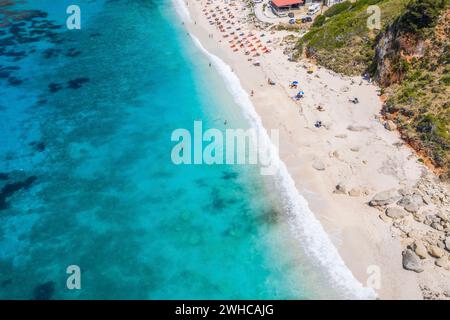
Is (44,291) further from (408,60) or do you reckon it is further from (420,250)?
(408,60)

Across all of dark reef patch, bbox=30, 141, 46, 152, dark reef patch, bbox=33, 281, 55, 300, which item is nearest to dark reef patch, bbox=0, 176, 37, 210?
dark reef patch, bbox=30, 141, 46, 152

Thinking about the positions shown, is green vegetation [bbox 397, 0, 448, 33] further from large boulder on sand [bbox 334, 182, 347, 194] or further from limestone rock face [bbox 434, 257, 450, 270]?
limestone rock face [bbox 434, 257, 450, 270]

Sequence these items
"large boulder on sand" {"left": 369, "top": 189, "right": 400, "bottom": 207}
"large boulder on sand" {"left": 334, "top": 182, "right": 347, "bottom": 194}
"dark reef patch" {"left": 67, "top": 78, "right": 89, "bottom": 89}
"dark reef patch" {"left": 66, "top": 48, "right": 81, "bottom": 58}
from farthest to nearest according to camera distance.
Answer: "dark reef patch" {"left": 66, "top": 48, "right": 81, "bottom": 58}
"dark reef patch" {"left": 67, "top": 78, "right": 89, "bottom": 89}
"large boulder on sand" {"left": 334, "top": 182, "right": 347, "bottom": 194}
"large boulder on sand" {"left": 369, "top": 189, "right": 400, "bottom": 207}

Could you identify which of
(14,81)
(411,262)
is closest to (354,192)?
(411,262)

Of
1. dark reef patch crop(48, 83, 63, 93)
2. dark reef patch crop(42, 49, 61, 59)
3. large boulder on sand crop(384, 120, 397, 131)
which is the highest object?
Result: large boulder on sand crop(384, 120, 397, 131)
